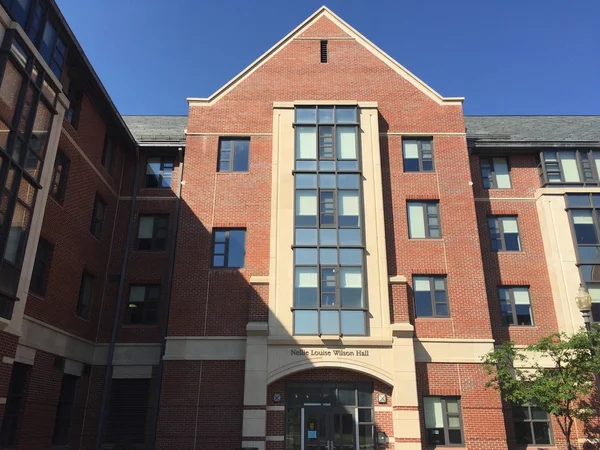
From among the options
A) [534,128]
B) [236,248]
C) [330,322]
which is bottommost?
[330,322]

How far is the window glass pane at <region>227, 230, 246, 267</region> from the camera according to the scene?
21.4 meters

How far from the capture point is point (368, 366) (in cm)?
1898

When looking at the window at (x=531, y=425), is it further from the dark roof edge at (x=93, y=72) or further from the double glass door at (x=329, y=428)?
the dark roof edge at (x=93, y=72)

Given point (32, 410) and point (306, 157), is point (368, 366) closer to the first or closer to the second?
point (306, 157)

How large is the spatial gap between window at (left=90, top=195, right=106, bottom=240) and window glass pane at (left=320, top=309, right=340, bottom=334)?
10610 millimetres

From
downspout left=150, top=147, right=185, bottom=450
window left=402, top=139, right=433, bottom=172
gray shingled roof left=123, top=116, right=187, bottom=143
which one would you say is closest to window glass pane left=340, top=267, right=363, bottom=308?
window left=402, top=139, right=433, bottom=172

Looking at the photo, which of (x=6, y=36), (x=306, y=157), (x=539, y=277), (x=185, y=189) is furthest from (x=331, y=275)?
(x=6, y=36)

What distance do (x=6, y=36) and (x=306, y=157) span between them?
11.9 metres

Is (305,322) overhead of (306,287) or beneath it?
beneath

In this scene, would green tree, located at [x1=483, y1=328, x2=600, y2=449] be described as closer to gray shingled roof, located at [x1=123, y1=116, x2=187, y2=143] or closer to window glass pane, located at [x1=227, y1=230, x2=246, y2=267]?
window glass pane, located at [x1=227, y1=230, x2=246, y2=267]

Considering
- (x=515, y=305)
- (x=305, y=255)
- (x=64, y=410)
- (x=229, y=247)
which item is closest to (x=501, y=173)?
(x=515, y=305)

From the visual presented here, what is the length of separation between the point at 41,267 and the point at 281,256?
872cm

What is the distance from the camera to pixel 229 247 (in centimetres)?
2166

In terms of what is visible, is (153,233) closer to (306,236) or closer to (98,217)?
(98,217)
